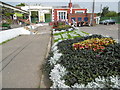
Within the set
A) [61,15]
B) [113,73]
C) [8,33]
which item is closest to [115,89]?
[113,73]

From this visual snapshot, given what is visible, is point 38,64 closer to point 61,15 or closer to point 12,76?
point 12,76

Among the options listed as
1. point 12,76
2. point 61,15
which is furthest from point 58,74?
point 61,15

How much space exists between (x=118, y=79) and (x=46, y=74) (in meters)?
2.12

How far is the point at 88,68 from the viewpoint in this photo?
2.58 m

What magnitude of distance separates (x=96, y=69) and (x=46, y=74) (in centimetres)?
166

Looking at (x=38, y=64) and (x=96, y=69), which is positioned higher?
(x=96, y=69)

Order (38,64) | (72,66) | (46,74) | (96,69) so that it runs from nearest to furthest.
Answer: (96,69), (72,66), (46,74), (38,64)

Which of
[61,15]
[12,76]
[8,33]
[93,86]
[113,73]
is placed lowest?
[12,76]

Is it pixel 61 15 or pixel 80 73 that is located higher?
pixel 61 15

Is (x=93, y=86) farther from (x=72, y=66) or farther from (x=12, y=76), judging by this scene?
(x=12, y=76)

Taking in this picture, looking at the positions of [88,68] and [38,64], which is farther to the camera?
[38,64]

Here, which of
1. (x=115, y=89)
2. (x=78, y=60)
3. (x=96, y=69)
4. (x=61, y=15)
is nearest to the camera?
(x=115, y=89)

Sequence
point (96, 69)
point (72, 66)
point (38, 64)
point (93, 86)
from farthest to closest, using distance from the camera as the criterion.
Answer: point (38, 64) → point (72, 66) → point (96, 69) → point (93, 86)

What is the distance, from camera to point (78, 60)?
120 inches
